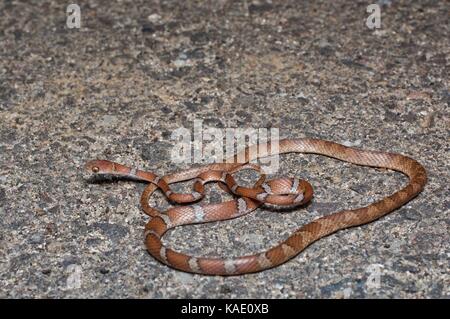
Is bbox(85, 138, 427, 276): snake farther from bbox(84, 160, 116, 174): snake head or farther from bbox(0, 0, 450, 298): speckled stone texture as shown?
bbox(0, 0, 450, 298): speckled stone texture

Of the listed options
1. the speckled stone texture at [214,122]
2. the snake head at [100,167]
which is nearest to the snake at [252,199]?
the snake head at [100,167]

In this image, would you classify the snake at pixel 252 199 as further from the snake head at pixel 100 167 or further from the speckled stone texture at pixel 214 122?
the speckled stone texture at pixel 214 122

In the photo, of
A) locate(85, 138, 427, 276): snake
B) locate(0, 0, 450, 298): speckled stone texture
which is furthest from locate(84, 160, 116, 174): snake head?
locate(0, 0, 450, 298): speckled stone texture

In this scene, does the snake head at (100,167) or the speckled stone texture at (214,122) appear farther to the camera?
the snake head at (100,167)

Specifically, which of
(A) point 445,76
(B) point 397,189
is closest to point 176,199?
(B) point 397,189
